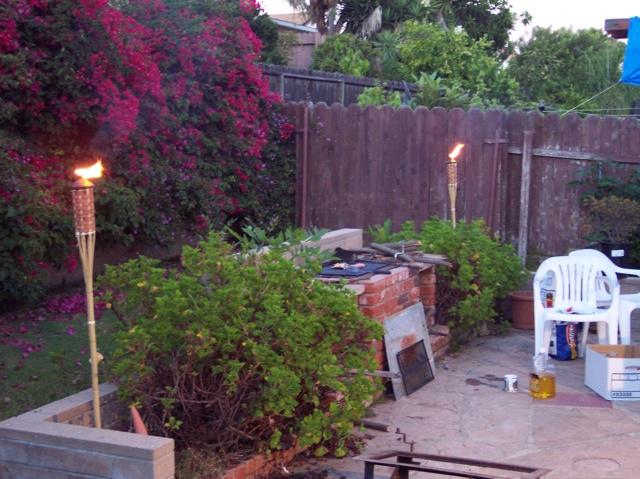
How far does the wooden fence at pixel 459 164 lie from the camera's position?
9289 millimetres

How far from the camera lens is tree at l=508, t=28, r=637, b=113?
19.1 m

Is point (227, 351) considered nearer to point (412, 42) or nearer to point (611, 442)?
point (611, 442)

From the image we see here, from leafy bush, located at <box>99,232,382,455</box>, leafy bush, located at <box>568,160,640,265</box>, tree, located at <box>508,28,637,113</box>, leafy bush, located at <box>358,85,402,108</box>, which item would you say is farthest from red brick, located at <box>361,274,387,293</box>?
A: tree, located at <box>508,28,637,113</box>

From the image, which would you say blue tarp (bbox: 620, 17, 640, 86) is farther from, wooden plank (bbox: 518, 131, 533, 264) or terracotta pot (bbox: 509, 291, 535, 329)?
terracotta pot (bbox: 509, 291, 535, 329)

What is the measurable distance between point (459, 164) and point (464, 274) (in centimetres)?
370

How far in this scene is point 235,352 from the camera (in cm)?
369

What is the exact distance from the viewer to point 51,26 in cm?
626

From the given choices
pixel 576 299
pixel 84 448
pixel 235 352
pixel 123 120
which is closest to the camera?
pixel 84 448

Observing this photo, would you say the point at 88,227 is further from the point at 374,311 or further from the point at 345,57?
the point at 345,57

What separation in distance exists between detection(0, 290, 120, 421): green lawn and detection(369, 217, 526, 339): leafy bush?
2.61 meters

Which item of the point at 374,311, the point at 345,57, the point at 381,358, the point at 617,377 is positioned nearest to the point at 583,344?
the point at 617,377

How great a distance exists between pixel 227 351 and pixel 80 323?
286 cm

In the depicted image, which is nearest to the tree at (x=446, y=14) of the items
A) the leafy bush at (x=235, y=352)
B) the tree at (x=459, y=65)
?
the tree at (x=459, y=65)

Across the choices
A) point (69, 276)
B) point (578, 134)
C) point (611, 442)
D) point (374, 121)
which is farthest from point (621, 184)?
point (69, 276)
